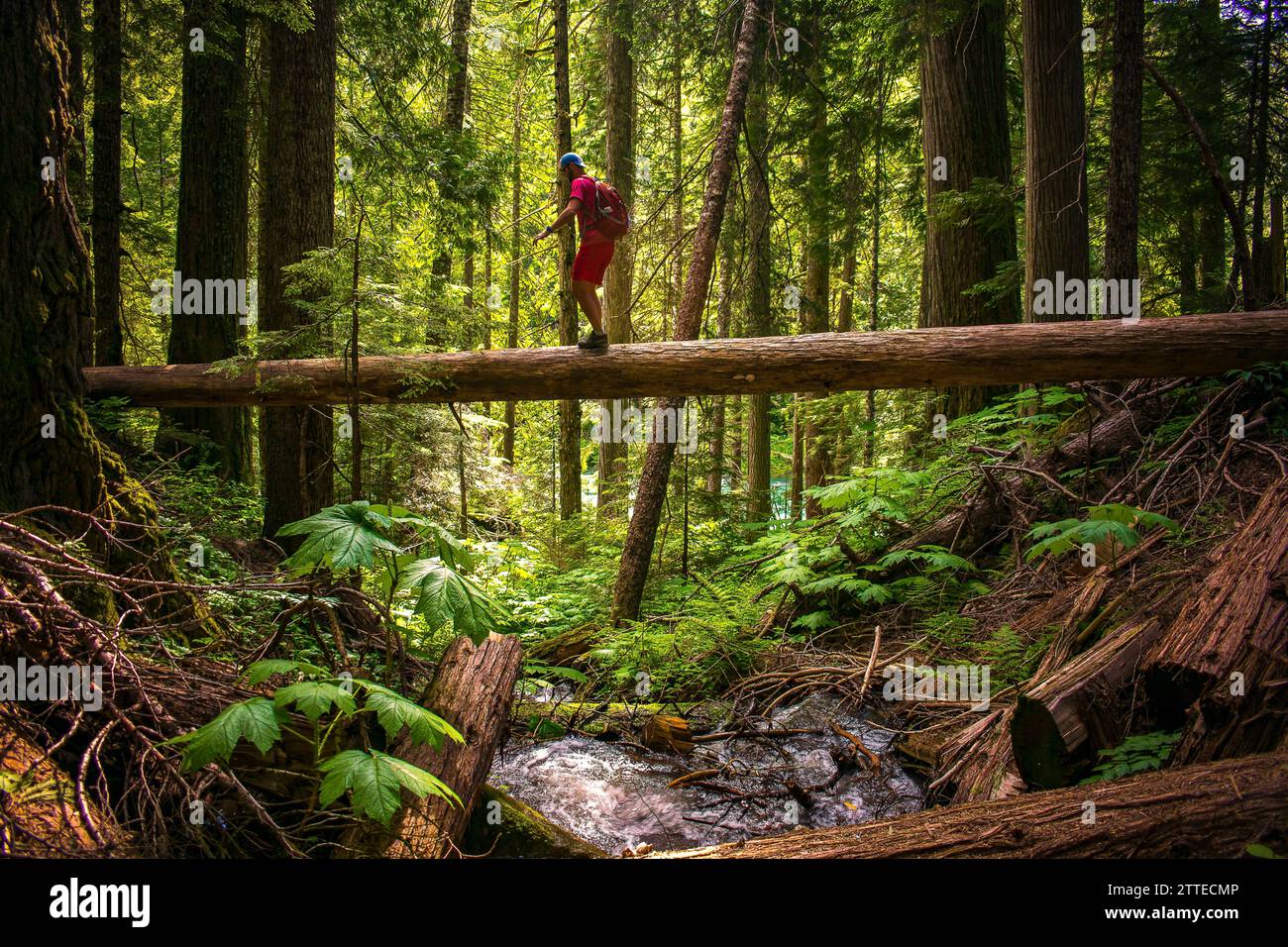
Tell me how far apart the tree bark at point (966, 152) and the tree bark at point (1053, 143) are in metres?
0.94

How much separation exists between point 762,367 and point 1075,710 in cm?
408

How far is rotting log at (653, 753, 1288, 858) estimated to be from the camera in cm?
237

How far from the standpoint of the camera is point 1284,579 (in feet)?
11.3

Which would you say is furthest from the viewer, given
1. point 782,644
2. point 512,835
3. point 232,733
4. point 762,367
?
point 762,367

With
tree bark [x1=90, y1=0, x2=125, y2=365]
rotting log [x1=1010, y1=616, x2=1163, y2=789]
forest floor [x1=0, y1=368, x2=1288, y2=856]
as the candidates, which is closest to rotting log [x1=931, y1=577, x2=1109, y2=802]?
forest floor [x1=0, y1=368, x2=1288, y2=856]

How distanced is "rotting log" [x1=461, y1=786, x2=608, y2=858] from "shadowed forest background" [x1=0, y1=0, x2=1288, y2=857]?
29 millimetres

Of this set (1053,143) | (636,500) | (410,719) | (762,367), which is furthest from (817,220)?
(410,719)

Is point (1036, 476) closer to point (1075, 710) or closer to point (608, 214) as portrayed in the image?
point (1075, 710)

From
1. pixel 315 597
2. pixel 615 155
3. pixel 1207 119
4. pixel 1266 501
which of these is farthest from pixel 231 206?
pixel 1207 119

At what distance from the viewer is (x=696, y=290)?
7668 mm

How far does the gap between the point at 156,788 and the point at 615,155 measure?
41.3 feet

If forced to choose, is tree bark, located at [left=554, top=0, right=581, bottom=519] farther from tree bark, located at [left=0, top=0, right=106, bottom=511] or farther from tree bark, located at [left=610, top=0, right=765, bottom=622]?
tree bark, located at [left=0, top=0, right=106, bottom=511]

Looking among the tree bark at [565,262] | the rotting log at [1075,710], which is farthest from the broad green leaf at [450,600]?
the tree bark at [565,262]

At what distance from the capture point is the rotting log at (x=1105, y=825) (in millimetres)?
2371
